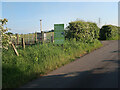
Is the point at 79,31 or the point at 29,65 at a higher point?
the point at 79,31

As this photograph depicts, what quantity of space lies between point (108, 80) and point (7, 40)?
5.95m

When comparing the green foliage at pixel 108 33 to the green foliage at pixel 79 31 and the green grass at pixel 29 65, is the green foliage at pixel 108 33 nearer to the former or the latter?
the green foliage at pixel 79 31

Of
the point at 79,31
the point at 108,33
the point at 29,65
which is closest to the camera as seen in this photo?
the point at 29,65

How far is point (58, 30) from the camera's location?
1184 centimetres

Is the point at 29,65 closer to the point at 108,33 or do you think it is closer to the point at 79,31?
the point at 79,31

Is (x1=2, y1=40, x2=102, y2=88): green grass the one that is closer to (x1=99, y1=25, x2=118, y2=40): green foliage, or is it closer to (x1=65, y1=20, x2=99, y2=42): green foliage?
(x1=65, y1=20, x2=99, y2=42): green foliage

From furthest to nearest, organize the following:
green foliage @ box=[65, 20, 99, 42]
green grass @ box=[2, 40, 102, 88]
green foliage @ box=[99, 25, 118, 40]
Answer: green foliage @ box=[99, 25, 118, 40] → green foliage @ box=[65, 20, 99, 42] → green grass @ box=[2, 40, 102, 88]

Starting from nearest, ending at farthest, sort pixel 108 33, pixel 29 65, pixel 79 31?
pixel 29 65 < pixel 79 31 < pixel 108 33

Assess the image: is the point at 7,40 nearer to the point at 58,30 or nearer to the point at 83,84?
the point at 58,30

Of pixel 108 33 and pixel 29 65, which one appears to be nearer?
pixel 29 65

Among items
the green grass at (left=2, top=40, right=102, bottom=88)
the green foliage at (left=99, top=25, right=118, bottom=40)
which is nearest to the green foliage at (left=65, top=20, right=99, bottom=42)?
the green grass at (left=2, top=40, right=102, bottom=88)

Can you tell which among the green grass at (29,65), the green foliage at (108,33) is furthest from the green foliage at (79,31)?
the green foliage at (108,33)

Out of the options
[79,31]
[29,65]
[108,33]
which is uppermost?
[108,33]

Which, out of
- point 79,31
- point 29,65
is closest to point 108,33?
point 79,31
